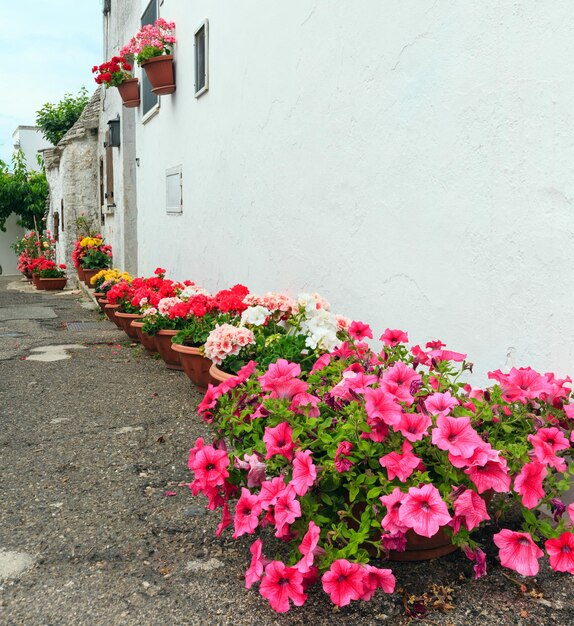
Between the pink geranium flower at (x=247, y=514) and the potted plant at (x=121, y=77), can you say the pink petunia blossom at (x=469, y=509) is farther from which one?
the potted plant at (x=121, y=77)

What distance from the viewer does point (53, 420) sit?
382 centimetres

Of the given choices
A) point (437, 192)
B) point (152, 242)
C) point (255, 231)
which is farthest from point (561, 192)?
point (152, 242)

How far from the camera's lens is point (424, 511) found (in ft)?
5.48

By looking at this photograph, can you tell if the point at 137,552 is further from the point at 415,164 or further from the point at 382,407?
the point at 415,164

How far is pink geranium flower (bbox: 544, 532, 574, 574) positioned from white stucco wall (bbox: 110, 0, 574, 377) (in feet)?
2.13

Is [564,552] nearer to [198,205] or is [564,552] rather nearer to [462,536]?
[462,536]

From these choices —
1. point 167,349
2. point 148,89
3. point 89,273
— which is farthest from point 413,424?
point 89,273

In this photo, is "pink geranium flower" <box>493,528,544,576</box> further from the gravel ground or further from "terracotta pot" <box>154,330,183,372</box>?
"terracotta pot" <box>154,330,183,372</box>

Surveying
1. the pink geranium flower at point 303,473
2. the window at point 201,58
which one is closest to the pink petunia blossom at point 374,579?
the pink geranium flower at point 303,473

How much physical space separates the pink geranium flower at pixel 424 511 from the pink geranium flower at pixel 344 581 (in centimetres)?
17

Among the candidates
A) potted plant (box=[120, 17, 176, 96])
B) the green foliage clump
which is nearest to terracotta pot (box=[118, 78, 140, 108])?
potted plant (box=[120, 17, 176, 96])

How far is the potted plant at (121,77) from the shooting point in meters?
8.98

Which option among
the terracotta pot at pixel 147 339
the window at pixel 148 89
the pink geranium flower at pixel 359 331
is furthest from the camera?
the window at pixel 148 89

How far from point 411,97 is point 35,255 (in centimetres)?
1624
